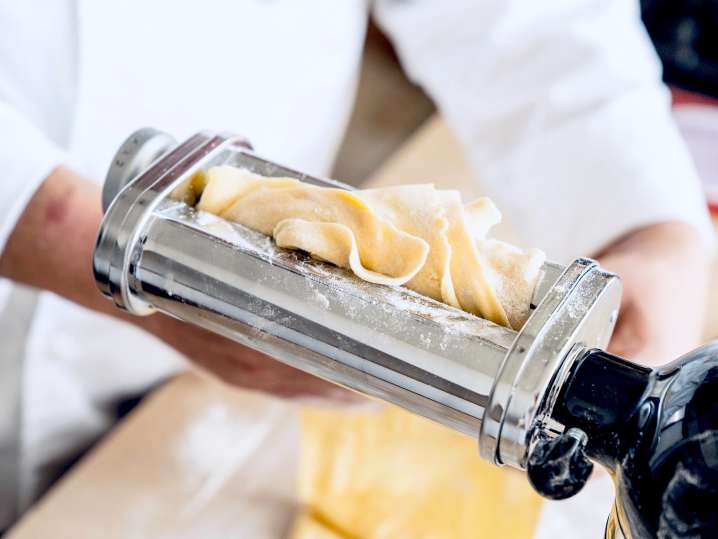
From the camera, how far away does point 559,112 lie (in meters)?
0.81

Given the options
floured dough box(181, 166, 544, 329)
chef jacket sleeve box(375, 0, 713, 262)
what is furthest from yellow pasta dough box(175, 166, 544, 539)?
chef jacket sleeve box(375, 0, 713, 262)

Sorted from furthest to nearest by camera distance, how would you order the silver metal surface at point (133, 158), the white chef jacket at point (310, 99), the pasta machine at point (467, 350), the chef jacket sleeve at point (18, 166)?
the white chef jacket at point (310, 99) < the chef jacket sleeve at point (18, 166) < the silver metal surface at point (133, 158) < the pasta machine at point (467, 350)

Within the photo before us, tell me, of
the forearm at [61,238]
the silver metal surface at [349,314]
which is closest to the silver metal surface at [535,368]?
the silver metal surface at [349,314]

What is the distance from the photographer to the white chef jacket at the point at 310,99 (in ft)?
2.32

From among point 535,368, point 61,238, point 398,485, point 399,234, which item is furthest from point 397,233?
point 398,485

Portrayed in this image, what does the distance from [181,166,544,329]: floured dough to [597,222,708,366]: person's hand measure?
25cm

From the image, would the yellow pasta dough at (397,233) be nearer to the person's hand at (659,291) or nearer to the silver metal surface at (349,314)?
the silver metal surface at (349,314)

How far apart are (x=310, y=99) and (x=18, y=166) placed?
42 cm

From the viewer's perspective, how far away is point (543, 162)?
81 centimetres

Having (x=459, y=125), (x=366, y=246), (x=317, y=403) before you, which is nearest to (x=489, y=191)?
(x=459, y=125)

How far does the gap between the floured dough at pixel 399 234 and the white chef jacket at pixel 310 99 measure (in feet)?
0.84

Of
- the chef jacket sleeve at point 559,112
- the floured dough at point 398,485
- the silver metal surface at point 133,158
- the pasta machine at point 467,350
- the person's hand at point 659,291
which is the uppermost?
the silver metal surface at point 133,158

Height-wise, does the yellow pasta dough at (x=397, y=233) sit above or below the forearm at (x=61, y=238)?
above

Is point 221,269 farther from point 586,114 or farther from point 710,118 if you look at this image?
point 710,118
